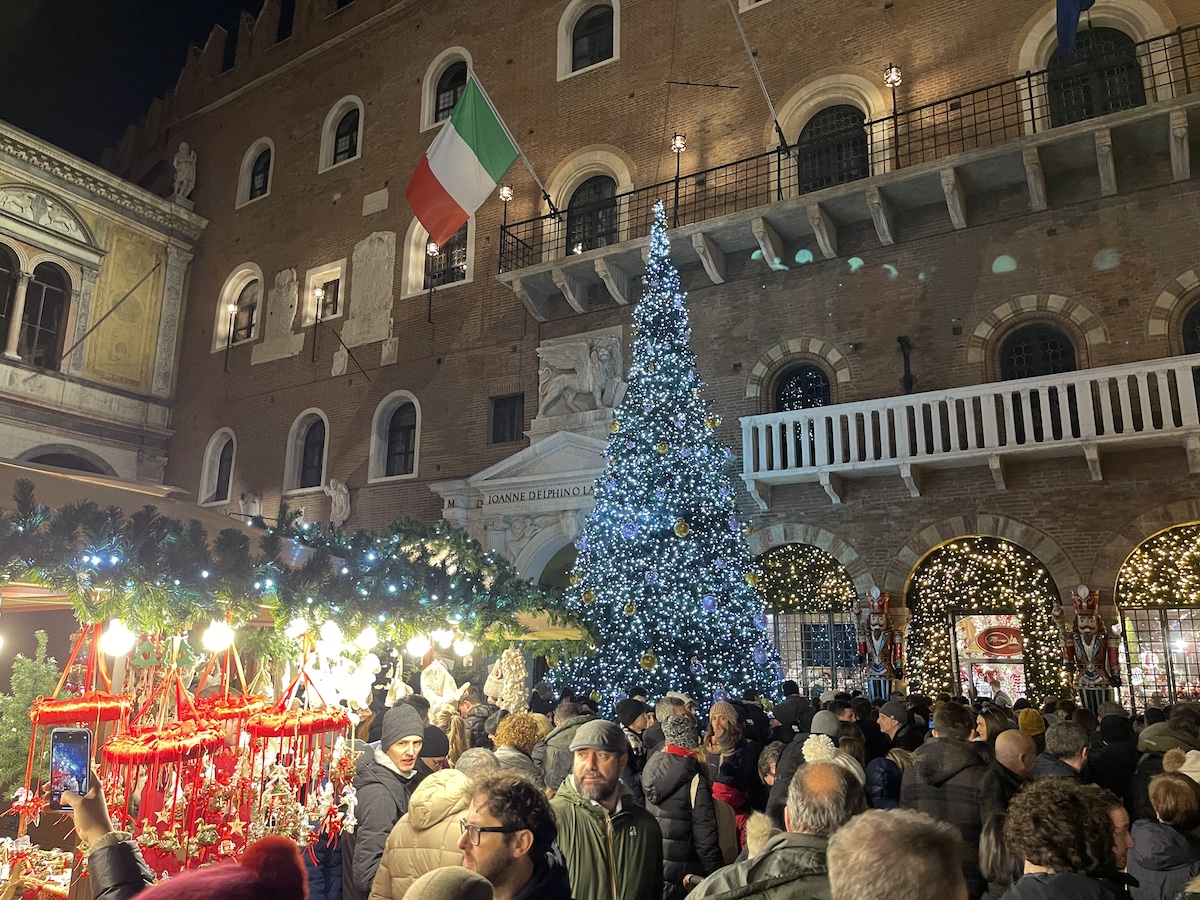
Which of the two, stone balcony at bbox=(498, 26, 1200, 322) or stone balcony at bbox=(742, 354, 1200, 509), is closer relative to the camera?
stone balcony at bbox=(742, 354, 1200, 509)

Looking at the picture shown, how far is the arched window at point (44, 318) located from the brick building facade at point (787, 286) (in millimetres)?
3207

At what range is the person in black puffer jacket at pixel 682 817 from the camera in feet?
14.5

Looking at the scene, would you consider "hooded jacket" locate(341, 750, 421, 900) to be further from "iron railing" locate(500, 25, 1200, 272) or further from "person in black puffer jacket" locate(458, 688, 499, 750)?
"iron railing" locate(500, 25, 1200, 272)

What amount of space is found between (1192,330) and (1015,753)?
967 centimetres

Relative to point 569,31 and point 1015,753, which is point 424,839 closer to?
point 1015,753

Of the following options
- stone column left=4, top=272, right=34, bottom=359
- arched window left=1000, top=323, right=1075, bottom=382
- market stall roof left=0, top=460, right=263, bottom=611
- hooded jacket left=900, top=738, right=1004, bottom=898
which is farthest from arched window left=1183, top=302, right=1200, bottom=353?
stone column left=4, top=272, right=34, bottom=359

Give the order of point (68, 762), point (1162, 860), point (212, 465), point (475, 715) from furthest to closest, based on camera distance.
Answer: point (212, 465), point (475, 715), point (1162, 860), point (68, 762)

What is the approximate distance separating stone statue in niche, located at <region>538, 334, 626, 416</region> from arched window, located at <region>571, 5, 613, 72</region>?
6.01 metres

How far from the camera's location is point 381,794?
4.16 meters

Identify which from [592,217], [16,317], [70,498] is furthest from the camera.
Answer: [16,317]

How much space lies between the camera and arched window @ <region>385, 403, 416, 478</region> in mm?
18469

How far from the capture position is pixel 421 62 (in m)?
20.7

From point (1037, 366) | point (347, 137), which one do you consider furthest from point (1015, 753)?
point (347, 137)

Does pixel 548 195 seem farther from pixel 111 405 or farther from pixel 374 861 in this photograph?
pixel 374 861
